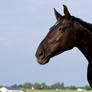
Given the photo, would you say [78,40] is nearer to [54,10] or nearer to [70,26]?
[70,26]

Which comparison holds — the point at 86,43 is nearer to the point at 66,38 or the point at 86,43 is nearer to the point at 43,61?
the point at 66,38

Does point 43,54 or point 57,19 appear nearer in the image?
point 43,54

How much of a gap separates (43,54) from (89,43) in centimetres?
80

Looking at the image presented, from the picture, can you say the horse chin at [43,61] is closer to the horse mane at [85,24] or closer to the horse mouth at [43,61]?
the horse mouth at [43,61]

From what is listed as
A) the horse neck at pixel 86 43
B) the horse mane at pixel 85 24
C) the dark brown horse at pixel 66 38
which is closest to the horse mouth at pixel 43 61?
the dark brown horse at pixel 66 38

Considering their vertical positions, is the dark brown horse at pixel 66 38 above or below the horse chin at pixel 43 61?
above

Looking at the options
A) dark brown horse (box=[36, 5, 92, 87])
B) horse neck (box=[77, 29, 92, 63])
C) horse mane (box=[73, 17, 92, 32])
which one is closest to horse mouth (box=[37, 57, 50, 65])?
dark brown horse (box=[36, 5, 92, 87])

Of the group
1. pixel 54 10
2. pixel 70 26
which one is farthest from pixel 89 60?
pixel 54 10

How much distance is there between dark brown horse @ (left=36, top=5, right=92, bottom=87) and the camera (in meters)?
5.78

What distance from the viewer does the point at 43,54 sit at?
18.7 ft

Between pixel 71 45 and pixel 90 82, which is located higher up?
pixel 71 45

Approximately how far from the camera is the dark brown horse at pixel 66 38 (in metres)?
5.78

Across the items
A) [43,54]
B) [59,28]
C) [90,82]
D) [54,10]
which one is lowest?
[90,82]

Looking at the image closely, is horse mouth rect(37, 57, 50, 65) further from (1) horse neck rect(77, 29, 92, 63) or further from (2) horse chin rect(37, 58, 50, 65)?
(1) horse neck rect(77, 29, 92, 63)
